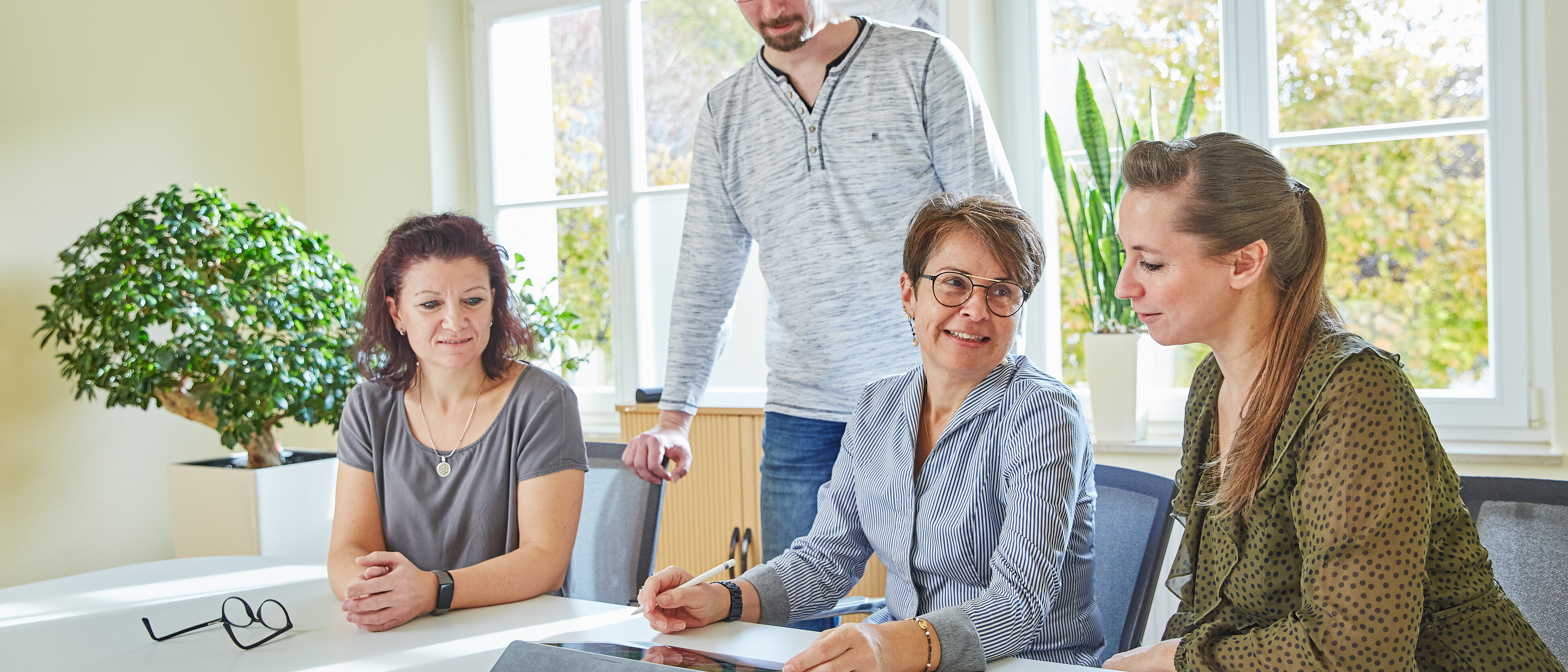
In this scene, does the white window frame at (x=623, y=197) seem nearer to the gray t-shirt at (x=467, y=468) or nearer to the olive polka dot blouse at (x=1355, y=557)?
the gray t-shirt at (x=467, y=468)

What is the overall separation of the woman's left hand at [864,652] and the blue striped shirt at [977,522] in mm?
57

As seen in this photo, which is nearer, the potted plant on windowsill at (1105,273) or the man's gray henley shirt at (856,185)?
the man's gray henley shirt at (856,185)

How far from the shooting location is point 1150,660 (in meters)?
1.10

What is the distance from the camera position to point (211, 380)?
2.77 meters

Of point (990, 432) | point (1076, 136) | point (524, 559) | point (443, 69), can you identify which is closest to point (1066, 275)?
point (1076, 136)

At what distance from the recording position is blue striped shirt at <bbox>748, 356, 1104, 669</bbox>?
1242 mm

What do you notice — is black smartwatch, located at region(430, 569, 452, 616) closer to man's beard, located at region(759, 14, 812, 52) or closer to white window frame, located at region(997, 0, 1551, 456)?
man's beard, located at region(759, 14, 812, 52)

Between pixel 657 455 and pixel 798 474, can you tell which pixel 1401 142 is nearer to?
pixel 798 474

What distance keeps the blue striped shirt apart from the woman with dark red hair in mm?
407

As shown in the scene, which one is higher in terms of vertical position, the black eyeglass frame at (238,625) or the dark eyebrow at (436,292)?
the dark eyebrow at (436,292)

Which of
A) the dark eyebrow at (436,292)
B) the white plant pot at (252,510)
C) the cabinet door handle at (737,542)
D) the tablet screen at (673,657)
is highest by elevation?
the dark eyebrow at (436,292)

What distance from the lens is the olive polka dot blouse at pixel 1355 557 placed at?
37.5 inches

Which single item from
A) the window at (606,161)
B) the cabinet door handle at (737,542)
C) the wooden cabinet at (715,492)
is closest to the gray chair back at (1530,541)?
the wooden cabinet at (715,492)

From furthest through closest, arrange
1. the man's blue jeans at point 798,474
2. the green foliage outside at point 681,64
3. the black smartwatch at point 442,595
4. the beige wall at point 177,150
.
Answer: the green foliage outside at point 681,64
the beige wall at point 177,150
the man's blue jeans at point 798,474
the black smartwatch at point 442,595
